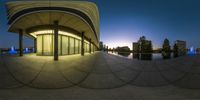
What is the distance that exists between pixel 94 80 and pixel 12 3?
1383 centimetres

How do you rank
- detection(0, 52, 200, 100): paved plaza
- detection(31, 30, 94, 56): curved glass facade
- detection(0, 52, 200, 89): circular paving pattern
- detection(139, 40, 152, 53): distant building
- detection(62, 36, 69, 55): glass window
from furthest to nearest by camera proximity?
1. detection(139, 40, 152, 53): distant building
2. detection(62, 36, 69, 55): glass window
3. detection(31, 30, 94, 56): curved glass facade
4. detection(0, 52, 200, 89): circular paving pattern
5. detection(0, 52, 200, 100): paved plaza

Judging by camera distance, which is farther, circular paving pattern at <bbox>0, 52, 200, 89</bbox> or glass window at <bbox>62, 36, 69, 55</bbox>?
glass window at <bbox>62, 36, 69, 55</bbox>

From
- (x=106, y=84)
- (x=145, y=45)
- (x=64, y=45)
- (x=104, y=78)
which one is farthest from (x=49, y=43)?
(x=145, y=45)

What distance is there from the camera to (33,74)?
327 inches

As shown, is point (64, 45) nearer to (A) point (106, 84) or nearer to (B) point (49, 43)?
(B) point (49, 43)

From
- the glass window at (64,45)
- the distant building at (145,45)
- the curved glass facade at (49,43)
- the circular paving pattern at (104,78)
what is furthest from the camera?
the distant building at (145,45)

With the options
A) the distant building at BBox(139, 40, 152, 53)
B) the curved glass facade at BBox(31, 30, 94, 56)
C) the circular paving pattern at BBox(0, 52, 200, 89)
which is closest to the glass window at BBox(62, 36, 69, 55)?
the curved glass facade at BBox(31, 30, 94, 56)

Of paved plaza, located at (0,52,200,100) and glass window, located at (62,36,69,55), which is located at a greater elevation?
glass window, located at (62,36,69,55)

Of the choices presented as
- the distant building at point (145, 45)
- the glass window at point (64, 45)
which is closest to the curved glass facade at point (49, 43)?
the glass window at point (64, 45)

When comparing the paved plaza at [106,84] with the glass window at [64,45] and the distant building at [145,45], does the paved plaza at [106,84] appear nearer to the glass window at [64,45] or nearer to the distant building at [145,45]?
the glass window at [64,45]

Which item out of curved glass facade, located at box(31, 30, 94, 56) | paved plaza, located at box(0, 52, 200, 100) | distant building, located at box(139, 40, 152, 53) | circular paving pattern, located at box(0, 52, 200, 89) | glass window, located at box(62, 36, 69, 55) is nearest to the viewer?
paved plaza, located at box(0, 52, 200, 100)

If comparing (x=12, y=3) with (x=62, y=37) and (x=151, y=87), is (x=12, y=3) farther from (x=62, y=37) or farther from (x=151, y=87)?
(x=151, y=87)

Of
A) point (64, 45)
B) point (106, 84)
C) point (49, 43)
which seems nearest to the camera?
point (106, 84)

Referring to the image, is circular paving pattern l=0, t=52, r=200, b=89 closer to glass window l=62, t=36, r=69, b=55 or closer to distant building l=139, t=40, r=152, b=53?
glass window l=62, t=36, r=69, b=55
